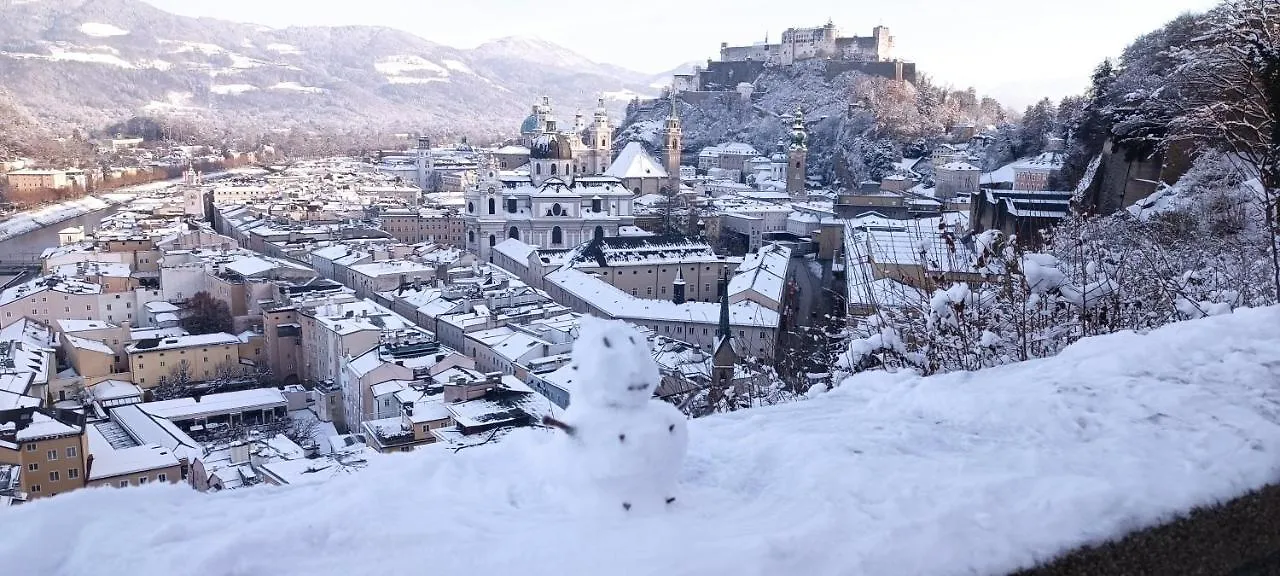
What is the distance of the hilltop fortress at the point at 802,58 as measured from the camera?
52.3m

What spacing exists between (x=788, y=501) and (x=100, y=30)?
482 ft

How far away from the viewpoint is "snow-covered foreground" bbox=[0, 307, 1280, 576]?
2.01m

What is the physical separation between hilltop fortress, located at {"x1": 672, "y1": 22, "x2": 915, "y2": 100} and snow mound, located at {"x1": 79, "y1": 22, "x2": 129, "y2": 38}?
101 m

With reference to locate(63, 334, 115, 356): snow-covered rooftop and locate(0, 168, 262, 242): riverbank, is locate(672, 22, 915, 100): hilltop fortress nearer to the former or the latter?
locate(0, 168, 262, 242): riverbank

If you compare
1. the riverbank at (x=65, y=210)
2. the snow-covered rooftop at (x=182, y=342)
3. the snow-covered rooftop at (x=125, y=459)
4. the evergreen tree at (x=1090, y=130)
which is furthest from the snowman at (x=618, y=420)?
the riverbank at (x=65, y=210)

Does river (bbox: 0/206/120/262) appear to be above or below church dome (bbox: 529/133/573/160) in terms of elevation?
below

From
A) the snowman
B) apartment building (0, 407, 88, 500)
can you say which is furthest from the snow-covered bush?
apartment building (0, 407, 88, 500)

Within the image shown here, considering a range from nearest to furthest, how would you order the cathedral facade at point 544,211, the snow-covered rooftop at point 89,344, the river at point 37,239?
the snow-covered rooftop at point 89,344, the cathedral facade at point 544,211, the river at point 37,239

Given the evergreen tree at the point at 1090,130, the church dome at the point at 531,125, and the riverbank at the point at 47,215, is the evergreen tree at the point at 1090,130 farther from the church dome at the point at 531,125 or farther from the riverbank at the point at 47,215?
the riverbank at the point at 47,215

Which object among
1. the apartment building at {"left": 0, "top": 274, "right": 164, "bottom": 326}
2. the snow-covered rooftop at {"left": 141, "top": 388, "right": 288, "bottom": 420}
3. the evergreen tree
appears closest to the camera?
the evergreen tree

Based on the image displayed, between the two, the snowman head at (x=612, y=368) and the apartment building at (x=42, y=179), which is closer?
the snowman head at (x=612, y=368)

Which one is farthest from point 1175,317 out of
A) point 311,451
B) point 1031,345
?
point 311,451

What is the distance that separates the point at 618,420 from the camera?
2127 millimetres

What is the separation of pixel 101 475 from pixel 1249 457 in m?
11.5
